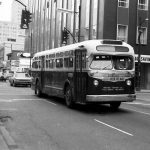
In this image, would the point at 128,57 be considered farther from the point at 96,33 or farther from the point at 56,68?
the point at 96,33

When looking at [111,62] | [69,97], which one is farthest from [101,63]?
[69,97]

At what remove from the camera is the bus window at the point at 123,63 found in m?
15.5

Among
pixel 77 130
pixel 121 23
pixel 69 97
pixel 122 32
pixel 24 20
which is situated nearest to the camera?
pixel 77 130

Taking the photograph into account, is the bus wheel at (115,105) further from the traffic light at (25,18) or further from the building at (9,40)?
the building at (9,40)

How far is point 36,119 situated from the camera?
42.9 ft

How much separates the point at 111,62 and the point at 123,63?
1.88ft

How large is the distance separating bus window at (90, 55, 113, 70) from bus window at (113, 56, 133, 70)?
0.27 m

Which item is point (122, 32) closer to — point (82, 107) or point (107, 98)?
point (82, 107)

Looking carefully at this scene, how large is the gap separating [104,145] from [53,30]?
5317cm

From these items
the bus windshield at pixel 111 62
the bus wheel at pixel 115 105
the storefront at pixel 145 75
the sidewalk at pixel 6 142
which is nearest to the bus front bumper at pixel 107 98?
the bus windshield at pixel 111 62

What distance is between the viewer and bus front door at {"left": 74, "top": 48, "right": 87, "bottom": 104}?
1531 centimetres

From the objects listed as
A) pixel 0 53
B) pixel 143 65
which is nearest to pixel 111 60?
pixel 143 65

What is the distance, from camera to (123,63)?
15.7 metres

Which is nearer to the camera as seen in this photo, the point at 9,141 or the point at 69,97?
the point at 9,141
